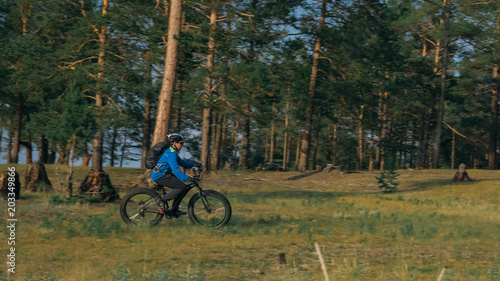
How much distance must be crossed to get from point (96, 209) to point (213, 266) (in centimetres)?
701

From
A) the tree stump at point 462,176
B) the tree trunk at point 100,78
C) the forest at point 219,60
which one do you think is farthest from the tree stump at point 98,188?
the tree stump at point 462,176

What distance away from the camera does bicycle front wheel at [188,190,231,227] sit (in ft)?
34.9

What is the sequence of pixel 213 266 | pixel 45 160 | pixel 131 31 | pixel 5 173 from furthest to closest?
1. pixel 45 160
2. pixel 131 31
3. pixel 5 173
4. pixel 213 266

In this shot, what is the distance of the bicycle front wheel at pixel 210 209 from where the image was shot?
1064 centimetres

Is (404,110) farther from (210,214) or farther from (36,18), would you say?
(210,214)

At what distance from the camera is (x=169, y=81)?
21.1 meters

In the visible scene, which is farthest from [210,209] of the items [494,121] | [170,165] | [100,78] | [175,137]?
[494,121]

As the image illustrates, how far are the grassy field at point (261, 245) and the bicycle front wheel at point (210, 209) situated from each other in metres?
0.24

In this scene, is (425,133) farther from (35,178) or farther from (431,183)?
(35,178)

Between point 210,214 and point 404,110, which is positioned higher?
point 404,110

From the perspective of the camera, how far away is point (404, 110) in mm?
51375

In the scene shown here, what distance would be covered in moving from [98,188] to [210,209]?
5.64 meters

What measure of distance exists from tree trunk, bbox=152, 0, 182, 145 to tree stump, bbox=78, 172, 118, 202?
5292mm

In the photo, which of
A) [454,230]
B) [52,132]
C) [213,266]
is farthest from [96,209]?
[454,230]
